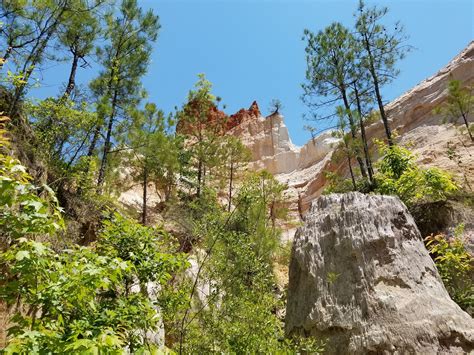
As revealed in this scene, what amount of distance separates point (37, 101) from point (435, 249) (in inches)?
323

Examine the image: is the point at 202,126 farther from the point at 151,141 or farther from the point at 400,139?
the point at 400,139

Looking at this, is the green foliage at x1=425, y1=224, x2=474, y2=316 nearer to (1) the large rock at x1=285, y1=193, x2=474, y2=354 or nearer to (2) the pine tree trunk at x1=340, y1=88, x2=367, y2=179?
(1) the large rock at x1=285, y1=193, x2=474, y2=354

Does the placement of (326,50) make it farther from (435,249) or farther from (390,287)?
(390,287)

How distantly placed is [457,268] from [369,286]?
2.46 metres

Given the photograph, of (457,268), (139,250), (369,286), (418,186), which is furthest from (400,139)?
(139,250)

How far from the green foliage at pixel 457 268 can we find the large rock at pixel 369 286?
1212mm

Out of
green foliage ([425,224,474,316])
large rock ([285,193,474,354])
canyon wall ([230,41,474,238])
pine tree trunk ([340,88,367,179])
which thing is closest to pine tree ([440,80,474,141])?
canyon wall ([230,41,474,238])

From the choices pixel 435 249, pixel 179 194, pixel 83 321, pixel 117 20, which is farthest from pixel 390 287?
pixel 179 194

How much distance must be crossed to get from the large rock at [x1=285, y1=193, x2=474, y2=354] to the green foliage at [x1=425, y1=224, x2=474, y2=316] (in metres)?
1.21

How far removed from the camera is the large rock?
5.34m

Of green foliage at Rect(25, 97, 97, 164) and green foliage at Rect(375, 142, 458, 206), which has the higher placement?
green foliage at Rect(25, 97, 97, 164)

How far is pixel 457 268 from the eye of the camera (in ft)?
24.3

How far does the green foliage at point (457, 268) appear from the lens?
7.18 metres

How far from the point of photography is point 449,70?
2159 centimetres
